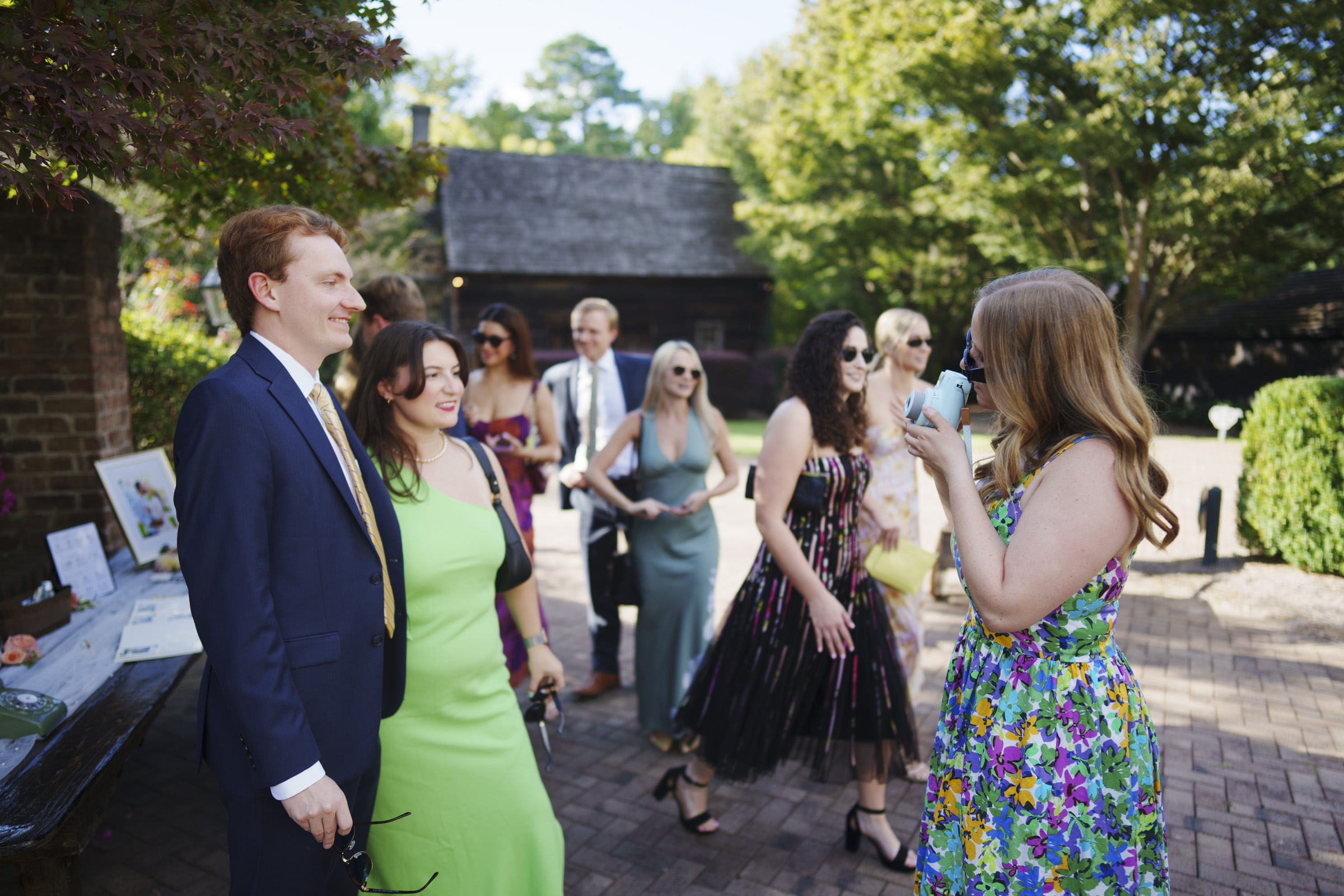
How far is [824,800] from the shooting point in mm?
3809

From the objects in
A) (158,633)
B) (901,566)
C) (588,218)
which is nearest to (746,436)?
(588,218)

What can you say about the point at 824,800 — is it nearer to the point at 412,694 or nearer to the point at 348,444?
the point at 412,694

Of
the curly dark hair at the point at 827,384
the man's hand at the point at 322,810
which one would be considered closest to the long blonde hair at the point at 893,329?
the curly dark hair at the point at 827,384

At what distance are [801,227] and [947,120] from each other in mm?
4506

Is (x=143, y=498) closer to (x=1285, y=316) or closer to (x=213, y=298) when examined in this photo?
(x=213, y=298)

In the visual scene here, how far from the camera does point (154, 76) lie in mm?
2006

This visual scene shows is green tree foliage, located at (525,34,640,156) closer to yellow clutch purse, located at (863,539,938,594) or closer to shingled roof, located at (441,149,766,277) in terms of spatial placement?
shingled roof, located at (441,149,766,277)

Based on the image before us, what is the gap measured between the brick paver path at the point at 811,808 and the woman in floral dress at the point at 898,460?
26.9 inches

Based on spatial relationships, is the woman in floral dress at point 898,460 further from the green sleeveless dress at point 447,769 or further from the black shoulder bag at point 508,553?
the green sleeveless dress at point 447,769

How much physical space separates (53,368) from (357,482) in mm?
3464

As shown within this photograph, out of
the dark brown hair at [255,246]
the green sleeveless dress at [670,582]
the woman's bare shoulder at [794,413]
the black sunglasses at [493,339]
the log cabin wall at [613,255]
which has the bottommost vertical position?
the green sleeveless dress at [670,582]

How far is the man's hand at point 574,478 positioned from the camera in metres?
4.98

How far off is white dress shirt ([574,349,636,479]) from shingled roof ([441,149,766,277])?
17712 mm

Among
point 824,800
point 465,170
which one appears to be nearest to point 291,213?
point 824,800
